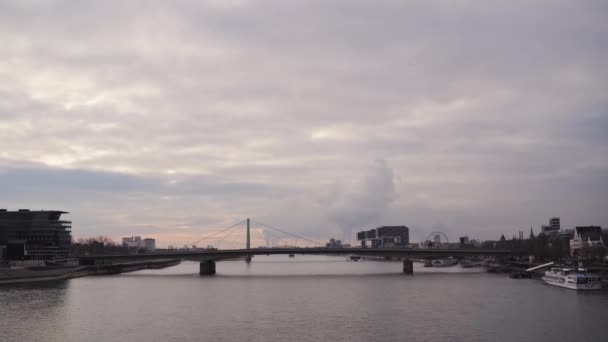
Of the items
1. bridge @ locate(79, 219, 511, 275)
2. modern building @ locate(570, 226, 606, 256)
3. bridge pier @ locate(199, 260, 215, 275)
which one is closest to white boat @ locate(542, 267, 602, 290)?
bridge @ locate(79, 219, 511, 275)

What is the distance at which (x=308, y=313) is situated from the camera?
4972 cm

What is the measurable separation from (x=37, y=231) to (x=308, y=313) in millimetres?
100751

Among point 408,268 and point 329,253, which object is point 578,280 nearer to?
point 408,268

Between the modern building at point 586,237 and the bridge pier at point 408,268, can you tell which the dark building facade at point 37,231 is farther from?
the modern building at point 586,237

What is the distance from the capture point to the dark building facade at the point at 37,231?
130 m

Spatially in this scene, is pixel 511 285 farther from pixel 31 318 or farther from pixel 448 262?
pixel 448 262

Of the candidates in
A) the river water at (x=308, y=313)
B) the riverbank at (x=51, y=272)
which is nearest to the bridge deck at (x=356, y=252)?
the riverbank at (x=51, y=272)

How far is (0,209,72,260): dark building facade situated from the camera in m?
130

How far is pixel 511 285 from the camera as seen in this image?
7525 cm

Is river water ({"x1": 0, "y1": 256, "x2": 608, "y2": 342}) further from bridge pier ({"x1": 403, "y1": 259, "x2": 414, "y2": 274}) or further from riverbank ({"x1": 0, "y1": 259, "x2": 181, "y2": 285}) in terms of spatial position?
bridge pier ({"x1": 403, "y1": 259, "x2": 414, "y2": 274})

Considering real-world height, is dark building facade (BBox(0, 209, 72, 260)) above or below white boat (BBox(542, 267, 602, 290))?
above

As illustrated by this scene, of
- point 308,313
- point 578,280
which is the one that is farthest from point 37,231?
point 578,280

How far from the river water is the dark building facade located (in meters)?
57.6

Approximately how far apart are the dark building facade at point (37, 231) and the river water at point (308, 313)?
2269 inches
